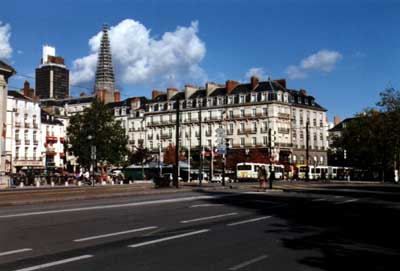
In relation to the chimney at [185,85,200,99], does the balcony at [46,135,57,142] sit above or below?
below

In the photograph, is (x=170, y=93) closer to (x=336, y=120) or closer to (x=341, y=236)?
(x=336, y=120)

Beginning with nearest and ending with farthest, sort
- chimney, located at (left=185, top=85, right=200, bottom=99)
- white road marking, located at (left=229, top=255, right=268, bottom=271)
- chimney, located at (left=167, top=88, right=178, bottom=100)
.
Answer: white road marking, located at (left=229, top=255, right=268, bottom=271)
chimney, located at (left=185, top=85, right=200, bottom=99)
chimney, located at (left=167, top=88, right=178, bottom=100)

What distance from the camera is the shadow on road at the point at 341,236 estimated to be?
393 inches

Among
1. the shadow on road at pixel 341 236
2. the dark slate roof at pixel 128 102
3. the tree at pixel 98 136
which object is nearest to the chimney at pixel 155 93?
the dark slate roof at pixel 128 102

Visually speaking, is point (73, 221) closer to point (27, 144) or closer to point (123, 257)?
point (123, 257)

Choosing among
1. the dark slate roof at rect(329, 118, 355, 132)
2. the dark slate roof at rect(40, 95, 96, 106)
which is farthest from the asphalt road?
the dark slate roof at rect(329, 118, 355, 132)

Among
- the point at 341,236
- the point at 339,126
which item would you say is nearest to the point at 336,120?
the point at 339,126

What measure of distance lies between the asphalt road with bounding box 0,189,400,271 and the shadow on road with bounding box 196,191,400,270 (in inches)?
0.7

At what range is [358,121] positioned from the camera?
90.6m

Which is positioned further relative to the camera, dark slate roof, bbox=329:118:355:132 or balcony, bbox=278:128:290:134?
dark slate roof, bbox=329:118:355:132

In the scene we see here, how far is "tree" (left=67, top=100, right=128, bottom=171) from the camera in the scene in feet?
290

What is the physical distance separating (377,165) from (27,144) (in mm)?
62046

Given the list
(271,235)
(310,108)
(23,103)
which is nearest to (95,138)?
(23,103)

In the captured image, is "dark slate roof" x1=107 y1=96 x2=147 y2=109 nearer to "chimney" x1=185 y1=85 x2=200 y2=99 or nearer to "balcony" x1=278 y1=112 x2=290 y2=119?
"chimney" x1=185 y1=85 x2=200 y2=99
